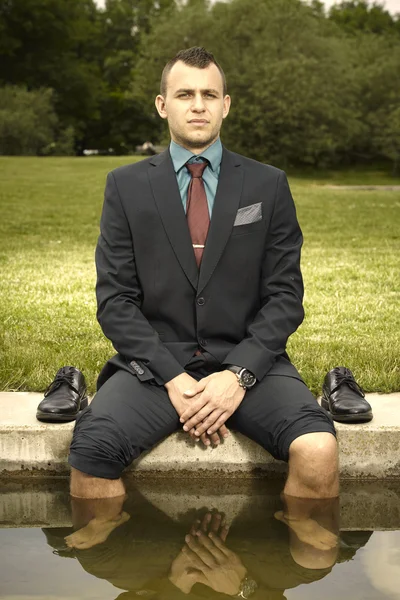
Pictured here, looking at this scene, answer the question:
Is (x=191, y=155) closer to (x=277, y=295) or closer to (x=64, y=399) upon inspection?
(x=277, y=295)

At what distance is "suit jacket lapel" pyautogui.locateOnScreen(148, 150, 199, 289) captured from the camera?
11.9 ft

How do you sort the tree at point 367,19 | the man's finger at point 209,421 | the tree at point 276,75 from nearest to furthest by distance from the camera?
the man's finger at point 209,421 < the tree at point 276,75 < the tree at point 367,19

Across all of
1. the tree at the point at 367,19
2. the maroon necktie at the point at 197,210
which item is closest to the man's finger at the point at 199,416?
the maroon necktie at the point at 197,210

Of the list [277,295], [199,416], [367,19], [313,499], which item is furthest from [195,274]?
[367,19]

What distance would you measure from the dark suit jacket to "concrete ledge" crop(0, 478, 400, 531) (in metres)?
0.57

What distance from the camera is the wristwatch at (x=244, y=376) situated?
3.51m

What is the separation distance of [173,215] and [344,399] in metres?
1.13

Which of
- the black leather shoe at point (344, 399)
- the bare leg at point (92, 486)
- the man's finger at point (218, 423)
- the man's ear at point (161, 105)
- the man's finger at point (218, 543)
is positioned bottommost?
the man's finger at point (218, 543)

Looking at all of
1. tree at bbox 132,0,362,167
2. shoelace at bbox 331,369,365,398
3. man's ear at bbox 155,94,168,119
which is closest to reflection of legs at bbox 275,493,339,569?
shoelace at bbox 331,369,365,398

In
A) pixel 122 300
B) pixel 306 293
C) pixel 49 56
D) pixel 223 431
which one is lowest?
pixel 306 293

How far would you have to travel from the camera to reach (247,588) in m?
2.94

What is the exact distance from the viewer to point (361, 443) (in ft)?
12.7

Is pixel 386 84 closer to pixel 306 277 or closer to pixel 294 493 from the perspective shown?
pixel 306 277

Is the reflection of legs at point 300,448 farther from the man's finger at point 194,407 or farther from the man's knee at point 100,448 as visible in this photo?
the man's knee at point 100,448
